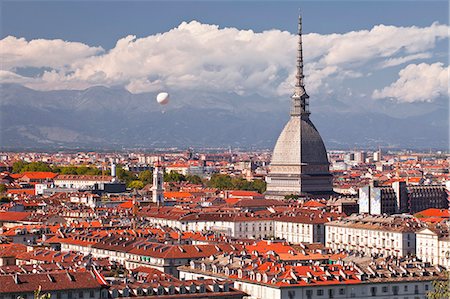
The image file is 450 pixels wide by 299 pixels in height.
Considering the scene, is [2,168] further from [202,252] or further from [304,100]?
[202,252]

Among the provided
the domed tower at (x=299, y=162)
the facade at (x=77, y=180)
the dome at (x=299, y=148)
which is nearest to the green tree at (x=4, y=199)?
the domed tower at (x=299, y=162)

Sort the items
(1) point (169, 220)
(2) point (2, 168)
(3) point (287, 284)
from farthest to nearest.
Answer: (2) point (2, 168) → (1) point (169, 220) → (3) point (287, 284)

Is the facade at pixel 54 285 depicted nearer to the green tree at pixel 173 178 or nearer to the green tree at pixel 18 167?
the green tree at pixel 173 178

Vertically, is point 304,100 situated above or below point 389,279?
above

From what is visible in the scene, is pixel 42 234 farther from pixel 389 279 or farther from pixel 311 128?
pixel 311 128

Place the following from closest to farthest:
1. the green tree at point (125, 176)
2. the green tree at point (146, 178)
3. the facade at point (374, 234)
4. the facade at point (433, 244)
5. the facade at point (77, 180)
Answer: the facade at point (433, 244)
the facade at point (374, 234)
the facade at point (77, 180)
the green tree at point (146, 178)
the green tree at point (125, 176)

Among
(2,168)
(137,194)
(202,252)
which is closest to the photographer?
(202,252)

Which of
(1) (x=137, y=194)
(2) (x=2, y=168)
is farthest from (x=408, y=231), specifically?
(2) (x=2, y=168)

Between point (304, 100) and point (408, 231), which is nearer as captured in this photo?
point (408, 231)
